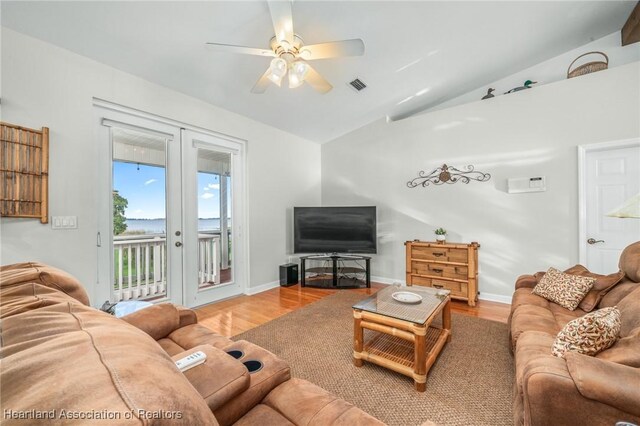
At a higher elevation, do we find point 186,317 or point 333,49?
point 333,49

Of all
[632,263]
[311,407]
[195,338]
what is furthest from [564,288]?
[195,338]

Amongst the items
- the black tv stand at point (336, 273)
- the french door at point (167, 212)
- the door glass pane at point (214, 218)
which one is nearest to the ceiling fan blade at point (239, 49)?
the french door at point (167, 212)

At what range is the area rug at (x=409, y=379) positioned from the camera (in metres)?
1.62

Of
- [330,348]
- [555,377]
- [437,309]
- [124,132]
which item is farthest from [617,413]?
[124,132]

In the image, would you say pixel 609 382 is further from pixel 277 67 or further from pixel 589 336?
pixel 277 67

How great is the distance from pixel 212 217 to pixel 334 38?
9.06 ft

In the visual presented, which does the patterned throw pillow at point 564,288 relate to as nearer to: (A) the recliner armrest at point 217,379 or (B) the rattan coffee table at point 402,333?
(B) the rattan coffee table at point 402,333

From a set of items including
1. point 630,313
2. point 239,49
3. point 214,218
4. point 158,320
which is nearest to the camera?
point 630,313

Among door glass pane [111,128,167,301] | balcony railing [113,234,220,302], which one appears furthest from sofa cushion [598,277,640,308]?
door glass pane [111,128,167,301]

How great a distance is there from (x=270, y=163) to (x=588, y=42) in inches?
184

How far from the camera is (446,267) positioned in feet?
12.0

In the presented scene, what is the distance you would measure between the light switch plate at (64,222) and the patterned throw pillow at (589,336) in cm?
375

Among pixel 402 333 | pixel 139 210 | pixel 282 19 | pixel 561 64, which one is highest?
pixel 561 64

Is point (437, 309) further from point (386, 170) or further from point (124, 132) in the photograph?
point (124, 132)
